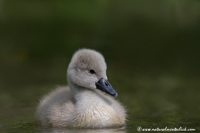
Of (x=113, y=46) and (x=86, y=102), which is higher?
(x=113, y=46)

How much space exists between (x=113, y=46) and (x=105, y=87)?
21.0ft

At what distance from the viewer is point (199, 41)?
39.9 feet

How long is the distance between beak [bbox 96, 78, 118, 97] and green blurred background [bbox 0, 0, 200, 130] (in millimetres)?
1835

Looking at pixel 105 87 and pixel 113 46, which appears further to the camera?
pixel 113 46

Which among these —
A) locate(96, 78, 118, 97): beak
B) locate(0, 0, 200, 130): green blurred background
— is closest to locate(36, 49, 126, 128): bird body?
locate(96, 78, 118, 97): beak

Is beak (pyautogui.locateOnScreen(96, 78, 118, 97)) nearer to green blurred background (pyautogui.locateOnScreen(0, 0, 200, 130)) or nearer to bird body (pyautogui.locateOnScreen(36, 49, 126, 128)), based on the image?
bird body (pyautogui.locateOnScreen(36, 49, 126, 128))

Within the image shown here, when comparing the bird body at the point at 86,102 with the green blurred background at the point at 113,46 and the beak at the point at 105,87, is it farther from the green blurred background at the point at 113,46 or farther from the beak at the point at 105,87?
the green blurred background at the point at 113,46

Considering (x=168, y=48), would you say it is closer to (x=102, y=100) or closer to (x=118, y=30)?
(x=118, y=30)

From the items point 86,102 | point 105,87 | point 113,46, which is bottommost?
point 86,102

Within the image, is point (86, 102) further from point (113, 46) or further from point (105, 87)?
point (113, 46)

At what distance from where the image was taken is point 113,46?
12703 millimetres

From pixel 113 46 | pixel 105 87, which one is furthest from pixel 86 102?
pixel 113 46

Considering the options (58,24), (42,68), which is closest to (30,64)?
(42,68)

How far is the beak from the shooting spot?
632 cm
